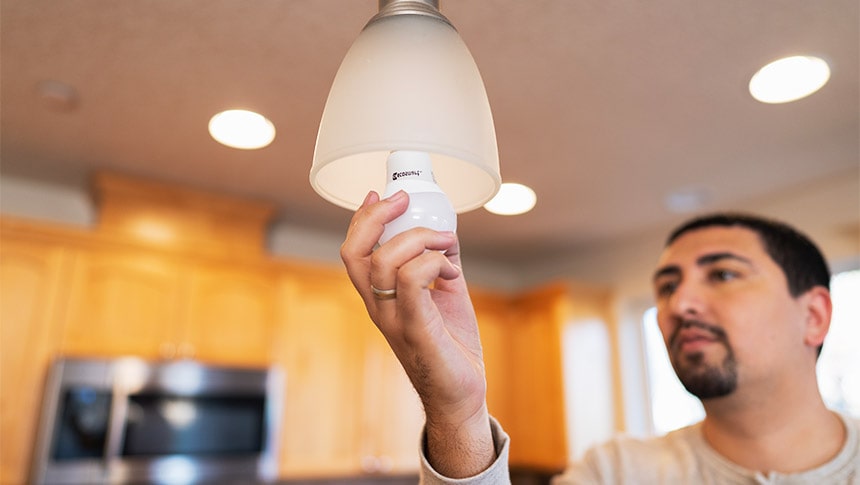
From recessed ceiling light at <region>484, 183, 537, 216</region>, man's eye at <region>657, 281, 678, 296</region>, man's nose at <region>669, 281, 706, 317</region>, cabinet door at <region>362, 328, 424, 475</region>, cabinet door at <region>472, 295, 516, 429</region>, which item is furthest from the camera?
cabinet door at <region>472, 295, 516, 429</region>

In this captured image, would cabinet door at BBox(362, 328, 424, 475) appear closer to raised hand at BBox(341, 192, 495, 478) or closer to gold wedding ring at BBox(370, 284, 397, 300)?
raised hand at BBox(341, 192, 495, 478)

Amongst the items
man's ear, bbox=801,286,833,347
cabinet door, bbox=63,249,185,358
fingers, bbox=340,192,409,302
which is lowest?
fingers, bbox=340,192,409,302

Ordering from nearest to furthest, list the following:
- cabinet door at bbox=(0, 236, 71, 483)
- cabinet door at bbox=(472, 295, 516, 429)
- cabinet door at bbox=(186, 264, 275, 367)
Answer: cabinet door at bbox=(0, 236, 71, 483) → cabinet door at bbox=(186, 264, 275, 367) → cabinet door at bbox=(472, 295, 516, 429)

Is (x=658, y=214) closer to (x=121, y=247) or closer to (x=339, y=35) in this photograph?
(x=339, y=35)

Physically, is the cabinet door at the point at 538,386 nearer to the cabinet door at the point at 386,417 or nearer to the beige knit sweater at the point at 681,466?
the cabinet door at the point at 386,417

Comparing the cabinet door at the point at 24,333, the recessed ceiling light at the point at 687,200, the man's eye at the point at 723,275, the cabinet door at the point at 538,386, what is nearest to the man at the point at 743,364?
the man's eye at the point at 723,275

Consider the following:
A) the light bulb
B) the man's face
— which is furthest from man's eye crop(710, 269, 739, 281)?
the light bulb

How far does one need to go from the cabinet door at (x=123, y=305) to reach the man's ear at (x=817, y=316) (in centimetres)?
233

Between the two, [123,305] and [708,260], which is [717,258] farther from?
[123,305]

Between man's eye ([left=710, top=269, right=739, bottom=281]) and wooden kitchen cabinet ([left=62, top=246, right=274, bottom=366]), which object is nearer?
man's eye ([left=710, top=269, right=739, bottom=281])

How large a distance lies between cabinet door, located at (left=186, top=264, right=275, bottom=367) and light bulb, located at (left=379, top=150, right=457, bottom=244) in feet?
7.50

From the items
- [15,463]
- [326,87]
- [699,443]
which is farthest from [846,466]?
[15,463]

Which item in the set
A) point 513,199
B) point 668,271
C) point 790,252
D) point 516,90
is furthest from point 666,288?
point 513,199

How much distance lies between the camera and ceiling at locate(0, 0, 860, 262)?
1548mm
